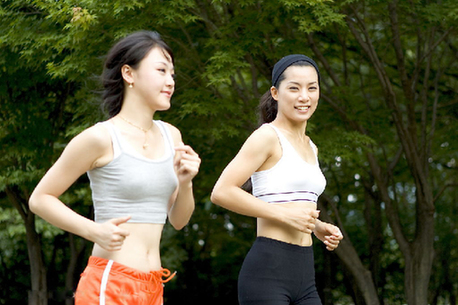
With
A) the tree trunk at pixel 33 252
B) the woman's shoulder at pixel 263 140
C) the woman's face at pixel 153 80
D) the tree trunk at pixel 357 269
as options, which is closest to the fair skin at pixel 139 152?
the woman's face at pixel 153 80

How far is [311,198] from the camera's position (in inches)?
133

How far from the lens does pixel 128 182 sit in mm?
2527

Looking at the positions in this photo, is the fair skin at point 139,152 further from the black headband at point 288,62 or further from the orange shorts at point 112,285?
the black headband at point 288,62

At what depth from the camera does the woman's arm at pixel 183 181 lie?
259 centimetres

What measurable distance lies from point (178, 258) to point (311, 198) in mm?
12681

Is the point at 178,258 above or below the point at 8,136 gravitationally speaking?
below

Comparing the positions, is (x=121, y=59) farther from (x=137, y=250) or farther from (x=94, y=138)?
(x=137, y=250)

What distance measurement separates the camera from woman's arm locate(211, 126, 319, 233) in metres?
3.17

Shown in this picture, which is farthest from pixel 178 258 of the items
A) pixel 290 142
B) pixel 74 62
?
pixel 290 142

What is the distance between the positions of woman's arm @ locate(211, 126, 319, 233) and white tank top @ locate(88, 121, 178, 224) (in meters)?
0.69

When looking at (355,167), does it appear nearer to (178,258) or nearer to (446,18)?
(446,18)

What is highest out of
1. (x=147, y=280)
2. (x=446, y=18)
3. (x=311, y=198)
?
(x=446, y=18)

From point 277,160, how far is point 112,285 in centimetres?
117

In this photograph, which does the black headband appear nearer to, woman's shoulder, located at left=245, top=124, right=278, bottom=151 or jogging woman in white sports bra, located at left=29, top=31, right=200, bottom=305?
woman's shoulder, located at left=245, top=124, right=278, bottom=151
